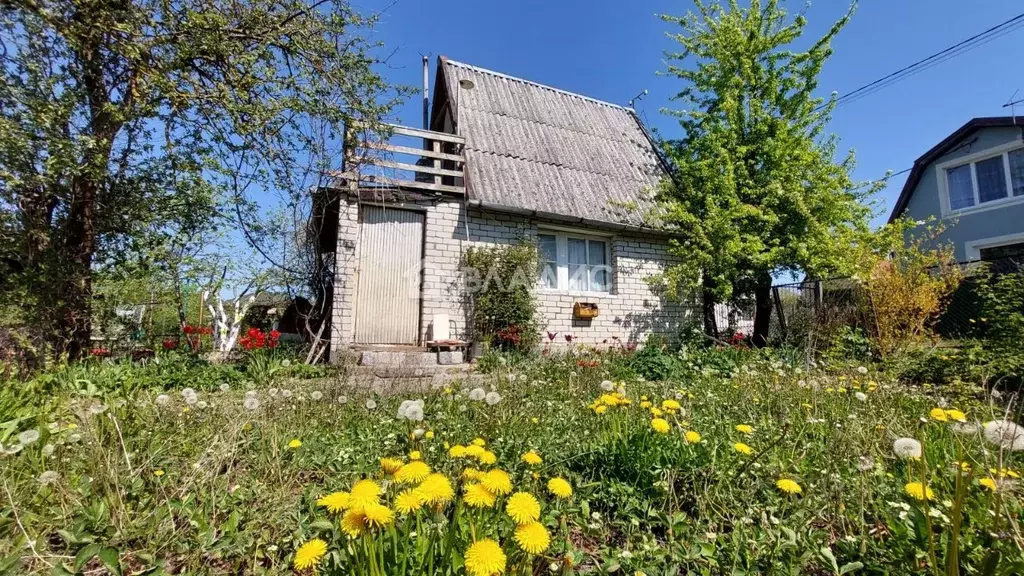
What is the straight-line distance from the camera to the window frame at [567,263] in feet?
26.4

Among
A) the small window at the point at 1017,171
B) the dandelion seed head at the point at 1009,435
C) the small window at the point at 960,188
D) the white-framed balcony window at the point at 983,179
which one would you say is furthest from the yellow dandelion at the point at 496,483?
the small window at the point at 960,188

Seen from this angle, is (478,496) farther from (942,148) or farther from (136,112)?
(942,148)

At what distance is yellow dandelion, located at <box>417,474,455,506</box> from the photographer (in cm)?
97

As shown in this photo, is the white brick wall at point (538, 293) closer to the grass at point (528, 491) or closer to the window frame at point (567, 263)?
the window frame at point (567, 263)

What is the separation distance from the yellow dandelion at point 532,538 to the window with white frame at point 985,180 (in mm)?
17621

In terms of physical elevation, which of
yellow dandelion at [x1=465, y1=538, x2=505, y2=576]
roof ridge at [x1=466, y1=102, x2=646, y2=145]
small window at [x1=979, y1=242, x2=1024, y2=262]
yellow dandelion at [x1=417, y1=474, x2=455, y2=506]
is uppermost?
roof ridge at [x1=466, y1=102, x2=646, y2=145]

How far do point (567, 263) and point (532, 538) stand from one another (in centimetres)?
746

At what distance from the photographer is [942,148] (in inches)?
501

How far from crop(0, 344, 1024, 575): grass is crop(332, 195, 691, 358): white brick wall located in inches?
158

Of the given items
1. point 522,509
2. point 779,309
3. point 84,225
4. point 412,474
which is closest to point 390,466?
point 412,474

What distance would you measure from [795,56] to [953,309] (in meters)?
6.35

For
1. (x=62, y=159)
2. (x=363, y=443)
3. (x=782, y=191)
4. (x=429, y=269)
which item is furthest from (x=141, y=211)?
(x=782, y=191)

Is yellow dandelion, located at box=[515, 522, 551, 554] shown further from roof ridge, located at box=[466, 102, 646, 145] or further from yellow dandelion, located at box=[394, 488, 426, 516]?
roof ridge, located at box=[466, 102, 646, 145]

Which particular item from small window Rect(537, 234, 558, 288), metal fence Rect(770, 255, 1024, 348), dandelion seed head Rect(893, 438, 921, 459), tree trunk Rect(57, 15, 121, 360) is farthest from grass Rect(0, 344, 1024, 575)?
small window Rect(537, 234, 558, 288)
